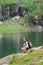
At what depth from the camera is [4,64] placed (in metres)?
32.7

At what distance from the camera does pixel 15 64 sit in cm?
3177

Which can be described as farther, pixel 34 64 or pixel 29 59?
pixel 29 59

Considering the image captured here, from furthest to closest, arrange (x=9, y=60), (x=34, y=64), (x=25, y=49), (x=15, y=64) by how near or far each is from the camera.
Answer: (x=25, y=49), (x=9, y=60), (x=15, y=64), (x=34, y=64)

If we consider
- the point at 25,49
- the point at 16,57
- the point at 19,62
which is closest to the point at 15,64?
the point at 19,62

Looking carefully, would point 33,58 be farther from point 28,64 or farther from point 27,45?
point 27,45

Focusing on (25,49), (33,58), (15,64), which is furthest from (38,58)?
(25,49)

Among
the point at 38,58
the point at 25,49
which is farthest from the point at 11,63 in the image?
the point at 25,49

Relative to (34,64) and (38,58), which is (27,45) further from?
(34,64)

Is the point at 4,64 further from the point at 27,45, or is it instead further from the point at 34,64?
the point at 27,45

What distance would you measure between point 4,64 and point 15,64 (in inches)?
62.6

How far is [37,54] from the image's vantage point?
34.9 metres

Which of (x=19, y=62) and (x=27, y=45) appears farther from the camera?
(x=27, y=45)

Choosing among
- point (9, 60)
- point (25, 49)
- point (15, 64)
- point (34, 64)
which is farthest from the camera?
point (25, 49)

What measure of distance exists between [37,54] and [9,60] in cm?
353
